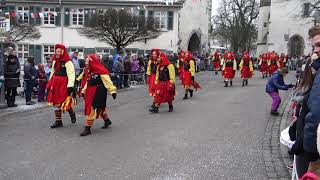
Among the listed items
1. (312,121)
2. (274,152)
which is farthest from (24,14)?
(312,121)

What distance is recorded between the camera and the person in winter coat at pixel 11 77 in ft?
47.9

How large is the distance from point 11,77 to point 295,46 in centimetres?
4779

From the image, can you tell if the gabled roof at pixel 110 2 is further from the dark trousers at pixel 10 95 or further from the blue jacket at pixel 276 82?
the blue jacket at pixel 276 82

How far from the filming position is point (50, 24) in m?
41.5

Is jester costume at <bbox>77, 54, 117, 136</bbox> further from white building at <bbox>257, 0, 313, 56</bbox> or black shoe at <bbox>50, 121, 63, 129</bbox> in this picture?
white building at <bbox>257, 0, 313, 56</bbox>

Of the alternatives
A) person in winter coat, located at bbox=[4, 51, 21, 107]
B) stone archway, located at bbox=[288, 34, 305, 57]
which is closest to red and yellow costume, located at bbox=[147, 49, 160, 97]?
person in winter coat, located at bbox=[4, 51, 21, 107]

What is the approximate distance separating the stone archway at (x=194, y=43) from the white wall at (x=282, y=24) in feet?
43.8

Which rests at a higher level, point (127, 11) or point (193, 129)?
point (127, 11)

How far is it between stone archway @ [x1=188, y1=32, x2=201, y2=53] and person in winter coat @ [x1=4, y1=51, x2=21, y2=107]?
34.6 m

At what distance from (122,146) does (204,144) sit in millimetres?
1530

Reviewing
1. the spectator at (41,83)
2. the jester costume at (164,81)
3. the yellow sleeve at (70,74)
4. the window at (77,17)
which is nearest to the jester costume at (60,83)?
the yellow sleeve at (70,74)

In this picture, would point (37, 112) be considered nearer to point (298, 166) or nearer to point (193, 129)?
point (193, 129)

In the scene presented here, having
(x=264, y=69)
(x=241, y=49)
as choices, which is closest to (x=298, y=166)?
(x=264, y=69)

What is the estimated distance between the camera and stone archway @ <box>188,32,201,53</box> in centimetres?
4875
